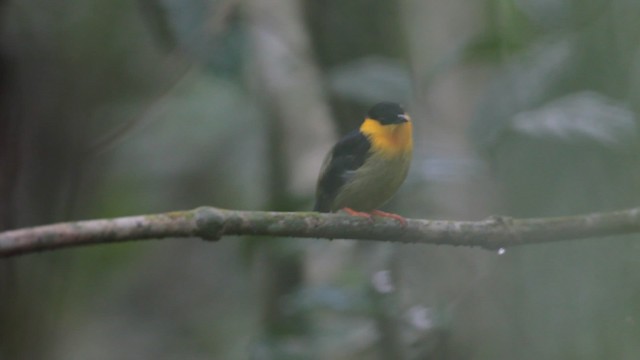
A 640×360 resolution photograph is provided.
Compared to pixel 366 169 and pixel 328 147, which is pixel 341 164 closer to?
pixel 366 169

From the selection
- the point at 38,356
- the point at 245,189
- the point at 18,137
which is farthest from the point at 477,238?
the point at 245,189

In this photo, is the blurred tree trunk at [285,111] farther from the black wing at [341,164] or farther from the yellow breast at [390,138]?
the yellow breast at [390,138]

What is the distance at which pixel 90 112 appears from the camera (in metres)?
4.66

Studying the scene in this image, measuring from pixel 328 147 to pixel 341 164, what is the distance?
122 centimetres

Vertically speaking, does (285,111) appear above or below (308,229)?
above

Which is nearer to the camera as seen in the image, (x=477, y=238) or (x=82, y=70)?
(x=477, y=238)

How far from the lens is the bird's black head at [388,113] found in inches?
152

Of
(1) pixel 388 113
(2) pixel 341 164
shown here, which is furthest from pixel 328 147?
(2) pixel 341 164

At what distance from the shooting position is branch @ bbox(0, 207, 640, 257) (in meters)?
2.33

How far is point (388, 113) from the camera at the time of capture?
3.90m

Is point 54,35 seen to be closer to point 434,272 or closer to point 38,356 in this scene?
point 38,356

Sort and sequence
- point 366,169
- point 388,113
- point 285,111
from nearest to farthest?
point 366,169
point 388,113
point 285,111

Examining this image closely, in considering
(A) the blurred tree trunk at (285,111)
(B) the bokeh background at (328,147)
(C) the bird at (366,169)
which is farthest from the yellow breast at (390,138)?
(A) the blurred tree trunk at (285,111)

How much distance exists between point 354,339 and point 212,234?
6.16 ft
